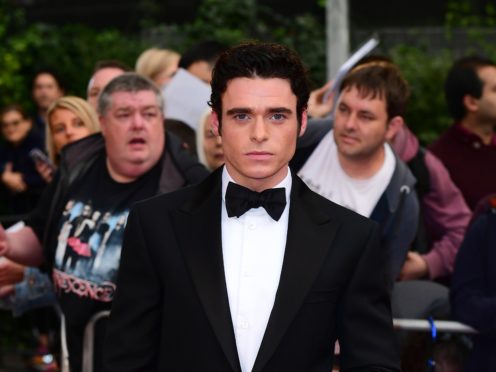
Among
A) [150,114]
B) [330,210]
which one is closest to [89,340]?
[150,114]

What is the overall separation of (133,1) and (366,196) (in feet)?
39.4

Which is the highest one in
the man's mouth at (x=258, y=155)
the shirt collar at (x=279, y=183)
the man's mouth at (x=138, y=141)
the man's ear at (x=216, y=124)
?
the man's ear at (x=216, y=124)

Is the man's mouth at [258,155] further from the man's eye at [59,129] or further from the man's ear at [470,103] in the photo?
the man's ear at [470,103]

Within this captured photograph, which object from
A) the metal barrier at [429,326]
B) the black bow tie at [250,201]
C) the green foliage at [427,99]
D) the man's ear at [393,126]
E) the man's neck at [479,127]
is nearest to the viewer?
the black bow tie at [250,201]

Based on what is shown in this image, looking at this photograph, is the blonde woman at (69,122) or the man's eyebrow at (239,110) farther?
the blonde woman at (69,122)

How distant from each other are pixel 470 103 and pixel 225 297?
4339 millimetres

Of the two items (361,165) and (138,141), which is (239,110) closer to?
(138,141)

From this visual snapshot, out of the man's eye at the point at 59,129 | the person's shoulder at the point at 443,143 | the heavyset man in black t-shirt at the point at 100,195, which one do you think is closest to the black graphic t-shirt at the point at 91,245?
the heavyset man in black t-shirt at the point at 100,195

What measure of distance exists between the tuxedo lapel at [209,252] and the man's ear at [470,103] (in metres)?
4.07

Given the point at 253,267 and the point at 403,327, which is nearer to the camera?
the point at 253,267

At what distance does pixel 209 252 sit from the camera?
3.63 metres

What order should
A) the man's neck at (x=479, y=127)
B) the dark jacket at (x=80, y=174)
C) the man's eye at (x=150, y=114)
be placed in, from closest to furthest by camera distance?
the dark jacket at (x=80, y=174), the man's eye at (x=150, y=114), the man's neck at (x=479, y=127)

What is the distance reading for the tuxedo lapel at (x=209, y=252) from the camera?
3.54 metres

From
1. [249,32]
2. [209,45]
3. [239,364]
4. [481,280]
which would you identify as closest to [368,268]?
[239,364]
